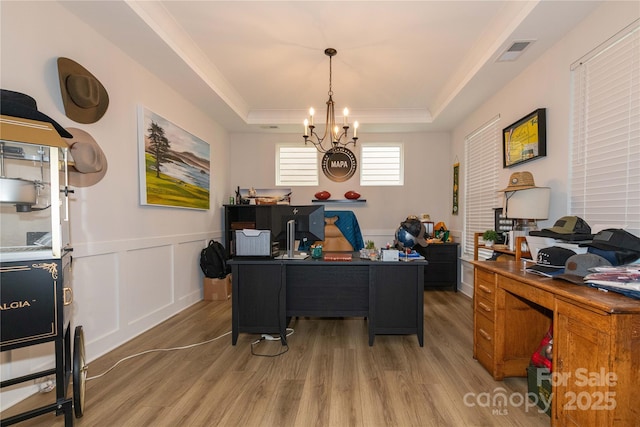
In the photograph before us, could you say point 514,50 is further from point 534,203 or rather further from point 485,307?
point 485,307

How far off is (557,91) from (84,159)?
4.16 metres

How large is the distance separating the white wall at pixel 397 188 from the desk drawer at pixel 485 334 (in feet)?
10.1

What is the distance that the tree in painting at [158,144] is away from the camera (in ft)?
10.2

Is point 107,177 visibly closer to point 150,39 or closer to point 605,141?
A: point 150,39

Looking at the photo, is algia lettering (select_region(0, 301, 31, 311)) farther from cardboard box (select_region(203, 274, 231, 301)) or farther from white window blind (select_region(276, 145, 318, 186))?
white window blind (select_region(276, 145, 318, 186))

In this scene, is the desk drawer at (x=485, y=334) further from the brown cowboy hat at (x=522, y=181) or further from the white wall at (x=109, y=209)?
the white wall at (x=109, y=209)

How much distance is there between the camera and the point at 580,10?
7.08ft

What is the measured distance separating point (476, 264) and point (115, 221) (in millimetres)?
3313

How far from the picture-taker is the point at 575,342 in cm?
143

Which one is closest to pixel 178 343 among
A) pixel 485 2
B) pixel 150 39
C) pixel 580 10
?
pixel 150 39

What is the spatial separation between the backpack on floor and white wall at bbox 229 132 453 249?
1723 mm

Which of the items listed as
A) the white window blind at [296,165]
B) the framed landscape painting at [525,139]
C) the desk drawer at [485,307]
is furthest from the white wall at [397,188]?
the desk drawer at [485,307]

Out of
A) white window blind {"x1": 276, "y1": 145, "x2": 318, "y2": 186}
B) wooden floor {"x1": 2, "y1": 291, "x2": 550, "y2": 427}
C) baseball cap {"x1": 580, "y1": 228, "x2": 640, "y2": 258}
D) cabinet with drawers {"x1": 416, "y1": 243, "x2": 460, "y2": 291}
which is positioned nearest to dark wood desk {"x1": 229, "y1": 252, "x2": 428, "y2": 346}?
wooden floor {"x1": 2, "y1": 291, "x2": 550, "y2": 427}

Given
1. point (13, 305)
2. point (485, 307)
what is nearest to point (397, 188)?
point (485, 307)
